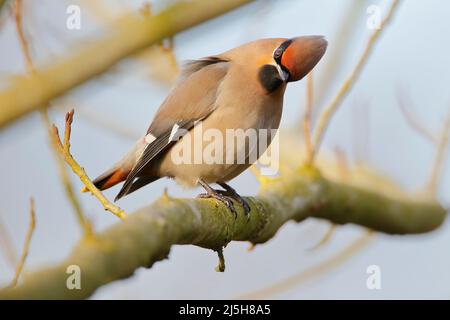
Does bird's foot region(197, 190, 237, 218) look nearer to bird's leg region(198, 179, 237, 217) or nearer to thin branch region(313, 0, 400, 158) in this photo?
bird's leg region(198, 179, 237, 217)

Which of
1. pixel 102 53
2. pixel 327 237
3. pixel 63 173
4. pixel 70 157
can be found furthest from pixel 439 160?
pixel 63 173

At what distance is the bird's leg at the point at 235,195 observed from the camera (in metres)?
3.81

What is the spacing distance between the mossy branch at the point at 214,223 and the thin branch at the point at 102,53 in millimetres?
635

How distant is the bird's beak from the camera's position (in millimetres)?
3941

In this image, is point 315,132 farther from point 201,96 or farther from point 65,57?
point 65,57

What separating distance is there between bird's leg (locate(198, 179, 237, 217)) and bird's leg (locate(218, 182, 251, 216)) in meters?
0.06

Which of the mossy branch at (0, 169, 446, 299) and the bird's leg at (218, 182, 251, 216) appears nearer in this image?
the mossy branch at (0, 169, 446, 299)

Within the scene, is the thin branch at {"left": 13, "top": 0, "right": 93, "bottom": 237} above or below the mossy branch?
above

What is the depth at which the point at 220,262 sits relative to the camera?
11.2 feet

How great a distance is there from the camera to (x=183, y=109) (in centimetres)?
438

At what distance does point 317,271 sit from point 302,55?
62.1 inches

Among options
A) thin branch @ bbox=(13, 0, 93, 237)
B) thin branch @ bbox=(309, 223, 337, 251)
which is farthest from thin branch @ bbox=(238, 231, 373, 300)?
thin branch @ bbox=(13, 0, 93, 237)
